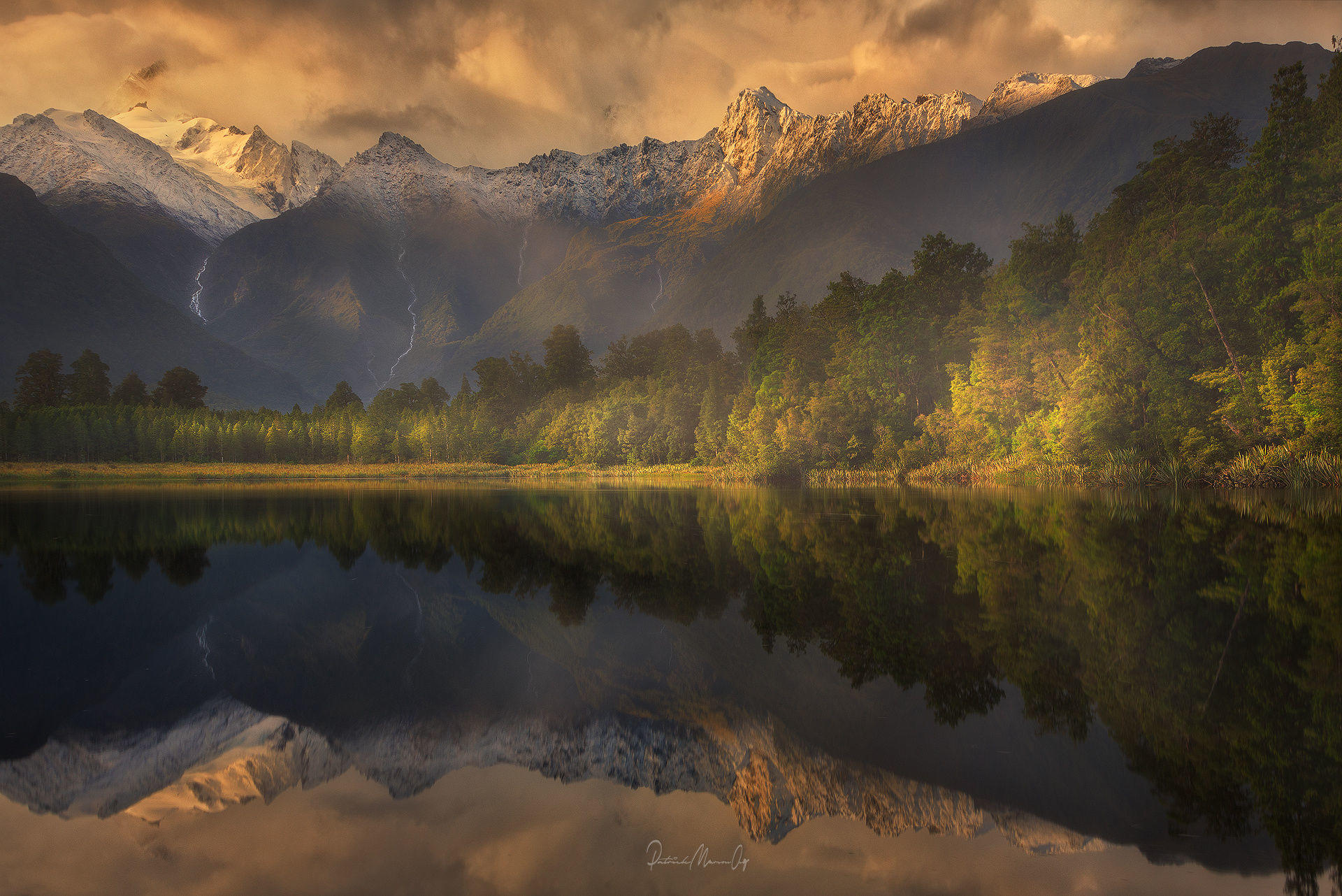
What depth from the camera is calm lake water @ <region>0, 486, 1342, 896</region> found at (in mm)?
5070

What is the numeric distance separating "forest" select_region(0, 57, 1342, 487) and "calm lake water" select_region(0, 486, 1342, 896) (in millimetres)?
32434

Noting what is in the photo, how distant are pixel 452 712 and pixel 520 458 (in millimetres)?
129063

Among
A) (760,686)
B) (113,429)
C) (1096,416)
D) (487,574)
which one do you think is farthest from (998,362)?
(113,429)

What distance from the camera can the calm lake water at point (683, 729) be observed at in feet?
16.6

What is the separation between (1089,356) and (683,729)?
180ft

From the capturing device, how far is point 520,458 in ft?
442

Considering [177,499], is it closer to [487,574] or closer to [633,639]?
[487,574]

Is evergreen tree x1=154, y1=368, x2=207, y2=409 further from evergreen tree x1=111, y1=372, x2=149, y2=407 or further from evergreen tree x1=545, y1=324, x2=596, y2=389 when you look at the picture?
evergreen tree x1=545, y1=324, x2=596, y2=389

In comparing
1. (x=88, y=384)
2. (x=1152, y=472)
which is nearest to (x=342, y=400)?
(x=88, y=384)

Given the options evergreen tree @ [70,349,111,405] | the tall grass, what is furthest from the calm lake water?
evergreen tree @ [70,349,111,405]

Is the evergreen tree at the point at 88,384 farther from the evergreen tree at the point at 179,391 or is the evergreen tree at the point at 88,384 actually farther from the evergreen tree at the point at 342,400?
the evergreen tree at the point at 342,400

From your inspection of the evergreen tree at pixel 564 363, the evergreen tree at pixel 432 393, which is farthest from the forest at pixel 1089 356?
the evergreen tree at pixel 432 393

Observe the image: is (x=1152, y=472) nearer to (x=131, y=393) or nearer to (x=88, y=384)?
(x=131, y=393)

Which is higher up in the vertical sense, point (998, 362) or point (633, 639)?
point (998, 362)
